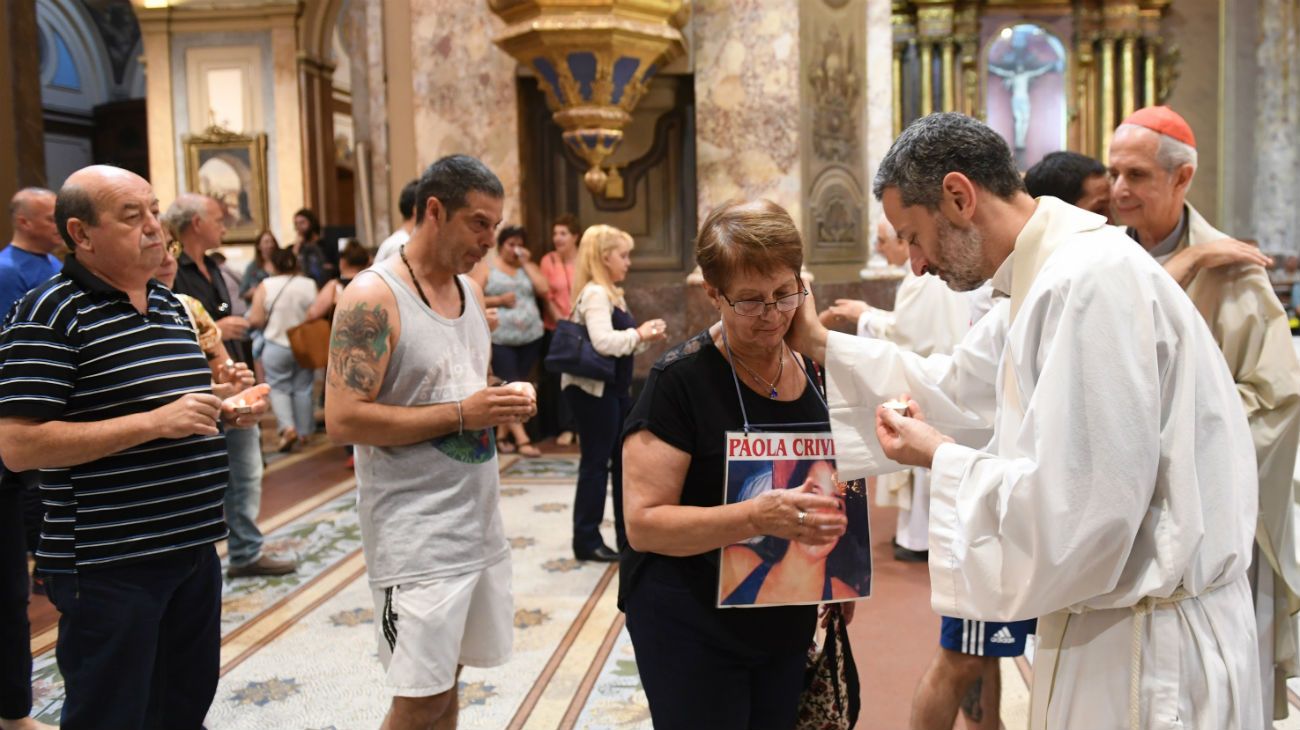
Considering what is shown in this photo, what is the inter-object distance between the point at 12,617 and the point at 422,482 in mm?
1721

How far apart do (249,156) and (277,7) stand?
6.62 feet

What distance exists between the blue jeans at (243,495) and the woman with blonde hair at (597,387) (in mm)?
1520

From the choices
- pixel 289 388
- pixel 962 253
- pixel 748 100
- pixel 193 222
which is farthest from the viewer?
pixel 289 388

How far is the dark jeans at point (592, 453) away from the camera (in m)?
5.55

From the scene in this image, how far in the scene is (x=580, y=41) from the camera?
7.51 m

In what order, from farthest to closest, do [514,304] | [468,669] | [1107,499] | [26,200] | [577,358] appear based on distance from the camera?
[514,304], [577,358], [26,200], [468,669], [1107,499]

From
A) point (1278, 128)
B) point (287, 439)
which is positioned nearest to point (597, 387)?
point (287, 439)

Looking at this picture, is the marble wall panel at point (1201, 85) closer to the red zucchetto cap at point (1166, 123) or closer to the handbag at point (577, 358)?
the handbag at point (577, 358)

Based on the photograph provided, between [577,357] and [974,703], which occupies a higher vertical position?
[577,357]

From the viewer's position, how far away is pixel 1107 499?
1.64 meters

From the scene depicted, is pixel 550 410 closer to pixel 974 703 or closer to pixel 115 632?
pixel 974 703

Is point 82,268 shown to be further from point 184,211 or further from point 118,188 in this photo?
point 184,211

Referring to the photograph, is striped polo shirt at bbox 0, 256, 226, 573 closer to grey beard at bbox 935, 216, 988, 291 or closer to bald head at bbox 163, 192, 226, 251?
grey beard at bbox 935, 216, 988, 291

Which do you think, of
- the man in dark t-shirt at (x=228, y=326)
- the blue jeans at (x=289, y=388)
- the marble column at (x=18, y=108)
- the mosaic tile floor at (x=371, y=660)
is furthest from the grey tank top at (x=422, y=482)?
the blue jeans at (x=289, y=388)
